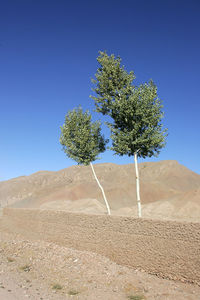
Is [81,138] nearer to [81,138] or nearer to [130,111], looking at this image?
[81,138]

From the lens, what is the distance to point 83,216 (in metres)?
17.4

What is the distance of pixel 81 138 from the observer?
23141 mm

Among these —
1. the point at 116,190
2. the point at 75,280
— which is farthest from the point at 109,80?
the point at 116,190

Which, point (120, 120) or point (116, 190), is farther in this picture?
point (116, 190)

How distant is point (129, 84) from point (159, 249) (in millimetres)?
12978

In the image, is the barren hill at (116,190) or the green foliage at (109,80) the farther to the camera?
the barren hill at (116,190)

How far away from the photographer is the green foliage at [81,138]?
23.2 metres

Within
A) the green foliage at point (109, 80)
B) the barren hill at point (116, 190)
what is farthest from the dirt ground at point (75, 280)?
the barren hill at point (116, 190)

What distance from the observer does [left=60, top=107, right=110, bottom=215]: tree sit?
23.2 m

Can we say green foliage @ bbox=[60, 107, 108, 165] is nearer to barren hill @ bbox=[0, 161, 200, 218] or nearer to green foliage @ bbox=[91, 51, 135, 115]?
green foliage @ bbox=[91, 51, 135, 115]

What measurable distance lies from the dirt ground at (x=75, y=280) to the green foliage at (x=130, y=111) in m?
8.64

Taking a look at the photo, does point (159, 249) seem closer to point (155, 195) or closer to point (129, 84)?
point (129, 84)

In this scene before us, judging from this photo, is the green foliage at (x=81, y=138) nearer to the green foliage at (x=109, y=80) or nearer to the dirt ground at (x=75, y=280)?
the green foliage at (x=109, y=80)

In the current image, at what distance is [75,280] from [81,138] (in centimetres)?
1317
